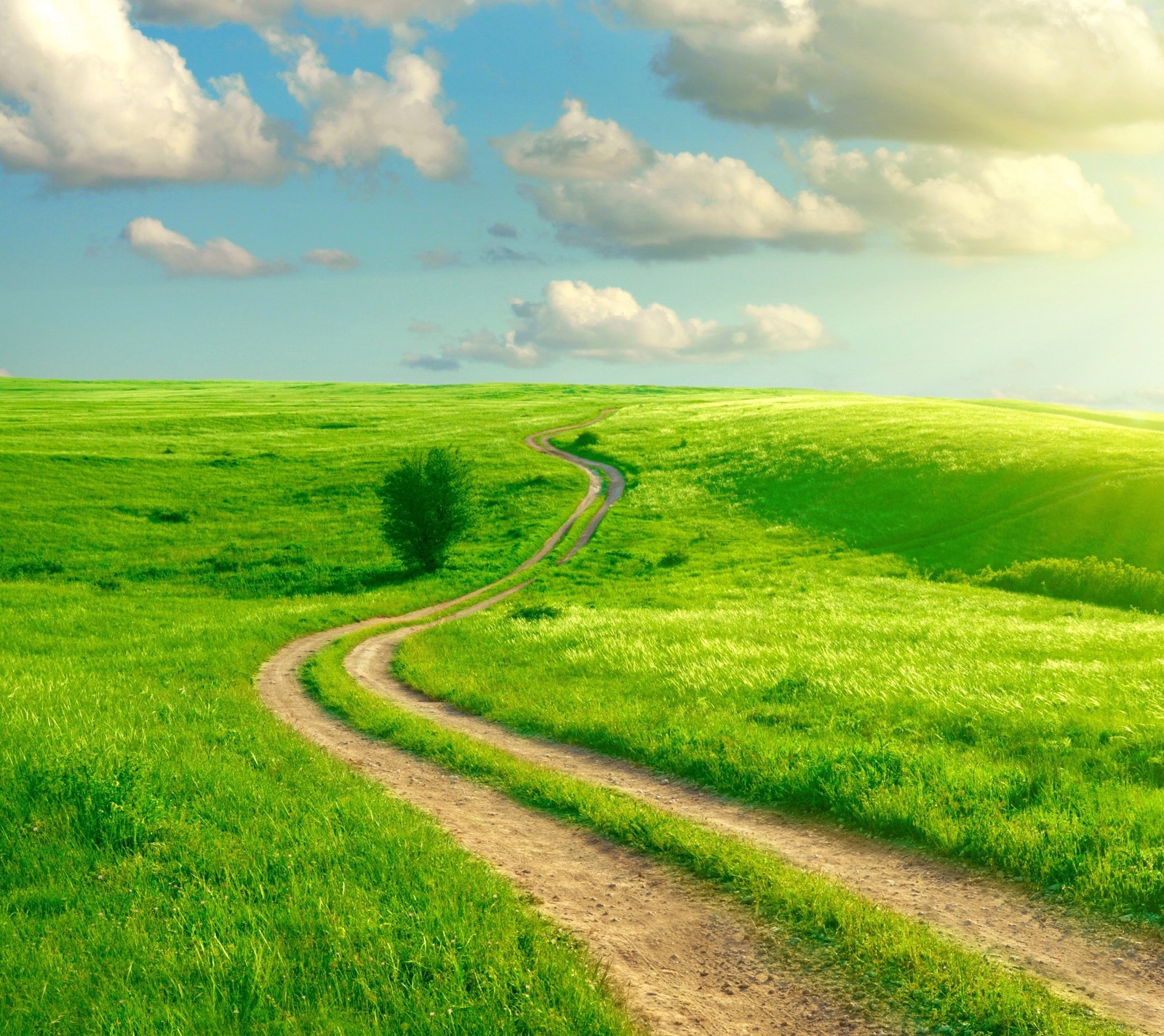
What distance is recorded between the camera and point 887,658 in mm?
20781

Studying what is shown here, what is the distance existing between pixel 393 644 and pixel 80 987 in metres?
21.3

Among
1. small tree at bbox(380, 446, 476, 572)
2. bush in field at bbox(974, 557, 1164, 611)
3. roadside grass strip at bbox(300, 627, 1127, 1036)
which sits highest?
small tree at bbox(380, 446, 476, 572)

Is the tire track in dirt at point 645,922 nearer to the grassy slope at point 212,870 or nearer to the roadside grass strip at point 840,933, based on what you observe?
the roadside grass strip at point 840,933

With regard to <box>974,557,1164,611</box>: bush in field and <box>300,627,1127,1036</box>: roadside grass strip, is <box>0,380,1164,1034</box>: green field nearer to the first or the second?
<box>974,557,1164,611</box>: bush in field

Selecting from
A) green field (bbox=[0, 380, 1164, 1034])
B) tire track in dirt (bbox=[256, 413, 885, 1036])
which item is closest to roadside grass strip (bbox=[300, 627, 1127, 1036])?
tire track in dirt (bbox=[256, 413, 885, 1036])

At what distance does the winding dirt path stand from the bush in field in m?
26.6

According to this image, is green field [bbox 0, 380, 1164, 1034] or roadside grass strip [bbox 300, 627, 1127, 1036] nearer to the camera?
roadside grass strip [bbox 300, 627, 1127, 1036]

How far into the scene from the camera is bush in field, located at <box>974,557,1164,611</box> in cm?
3262

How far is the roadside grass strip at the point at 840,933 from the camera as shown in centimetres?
728

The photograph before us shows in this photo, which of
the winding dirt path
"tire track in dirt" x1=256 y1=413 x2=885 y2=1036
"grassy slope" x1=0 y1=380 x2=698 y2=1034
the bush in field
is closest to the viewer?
"grassy slope" x1=0 y1=380 x2=698 y2=1034

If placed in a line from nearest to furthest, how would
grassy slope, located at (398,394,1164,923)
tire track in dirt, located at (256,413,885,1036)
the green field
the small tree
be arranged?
tire track in dirt, located at (256,413,885,1036) < the green field < grassy slope, located at (398,394,1164,923) < the small tree

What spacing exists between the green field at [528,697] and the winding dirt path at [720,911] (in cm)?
55

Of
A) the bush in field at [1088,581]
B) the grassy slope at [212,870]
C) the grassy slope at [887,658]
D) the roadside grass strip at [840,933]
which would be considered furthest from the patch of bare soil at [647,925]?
the bush in field at [1088,581]

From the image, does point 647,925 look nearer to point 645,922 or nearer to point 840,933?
point 645,922
